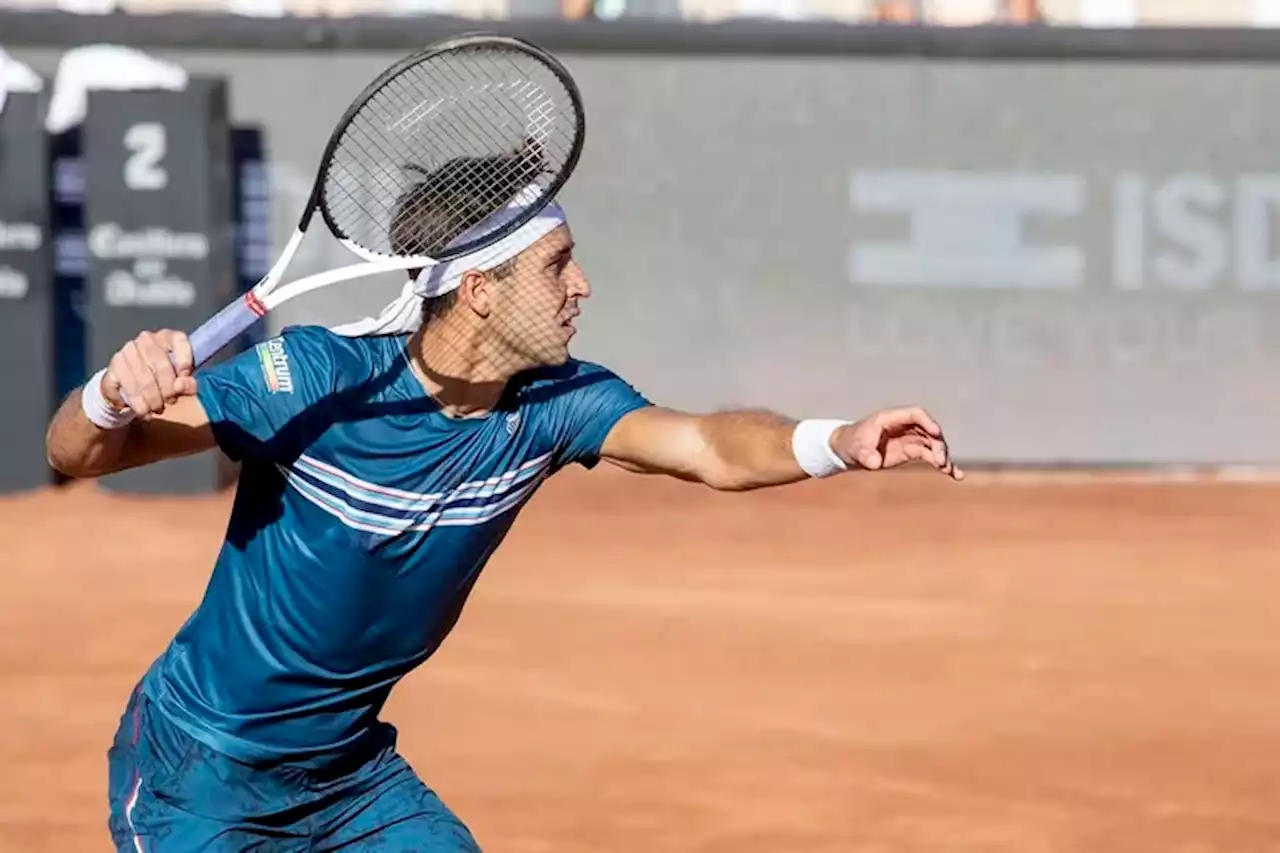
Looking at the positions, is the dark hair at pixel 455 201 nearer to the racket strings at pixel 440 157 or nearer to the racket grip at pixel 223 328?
the racket strings at pixel 440 157

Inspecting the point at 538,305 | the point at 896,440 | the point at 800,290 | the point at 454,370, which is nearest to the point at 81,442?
the point at 454,370

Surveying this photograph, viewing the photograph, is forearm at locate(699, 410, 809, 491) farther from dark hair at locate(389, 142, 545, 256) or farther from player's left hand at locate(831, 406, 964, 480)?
dark hair at locate(389, 142, 545, 256)

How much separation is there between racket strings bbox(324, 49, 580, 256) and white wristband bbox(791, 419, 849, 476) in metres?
0.64

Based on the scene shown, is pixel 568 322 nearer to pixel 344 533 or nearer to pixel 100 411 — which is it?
pixel 344 533

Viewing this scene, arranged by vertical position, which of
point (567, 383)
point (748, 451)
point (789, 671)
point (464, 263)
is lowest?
point (789, 671)

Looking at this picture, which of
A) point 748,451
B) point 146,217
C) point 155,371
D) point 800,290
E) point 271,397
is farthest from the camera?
point 800,290

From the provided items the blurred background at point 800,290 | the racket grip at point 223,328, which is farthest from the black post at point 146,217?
the racket grip at point 223,328

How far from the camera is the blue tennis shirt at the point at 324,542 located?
3.81m

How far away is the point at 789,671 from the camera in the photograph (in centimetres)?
834

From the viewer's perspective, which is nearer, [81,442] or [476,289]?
[81,442]

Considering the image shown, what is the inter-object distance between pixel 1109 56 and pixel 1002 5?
1.24 metres

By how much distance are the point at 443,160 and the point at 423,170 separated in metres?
0.32

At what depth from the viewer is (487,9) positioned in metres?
15.3

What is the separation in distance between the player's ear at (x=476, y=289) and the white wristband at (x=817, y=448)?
59 cm
